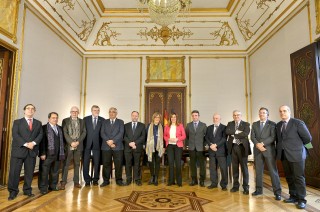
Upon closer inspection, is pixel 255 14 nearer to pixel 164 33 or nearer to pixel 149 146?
pixel 164 33

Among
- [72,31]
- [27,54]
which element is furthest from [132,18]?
[27,54]

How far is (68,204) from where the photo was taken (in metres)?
3.25

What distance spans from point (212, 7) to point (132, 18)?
241 centimetres

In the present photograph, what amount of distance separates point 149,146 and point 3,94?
281 centimetres

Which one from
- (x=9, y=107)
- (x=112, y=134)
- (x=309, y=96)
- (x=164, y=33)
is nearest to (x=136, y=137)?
(x=112, y=134)

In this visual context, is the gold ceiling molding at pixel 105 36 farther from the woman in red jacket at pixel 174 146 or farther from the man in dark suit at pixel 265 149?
the man in dark suit at pixel 265 149

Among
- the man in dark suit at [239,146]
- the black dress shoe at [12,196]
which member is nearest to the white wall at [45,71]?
the black dress shoe at [12,196]

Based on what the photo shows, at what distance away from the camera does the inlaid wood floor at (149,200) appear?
311 cm

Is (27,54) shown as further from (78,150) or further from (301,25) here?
(301,25)

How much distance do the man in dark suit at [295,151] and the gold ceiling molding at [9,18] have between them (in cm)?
474

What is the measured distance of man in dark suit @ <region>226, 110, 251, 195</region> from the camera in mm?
3932

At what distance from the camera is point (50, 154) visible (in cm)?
384

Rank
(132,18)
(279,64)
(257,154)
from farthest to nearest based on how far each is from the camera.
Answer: (132,18) → (279,64) → (257,154)

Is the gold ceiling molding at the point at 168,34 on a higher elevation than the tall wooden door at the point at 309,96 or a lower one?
higher
